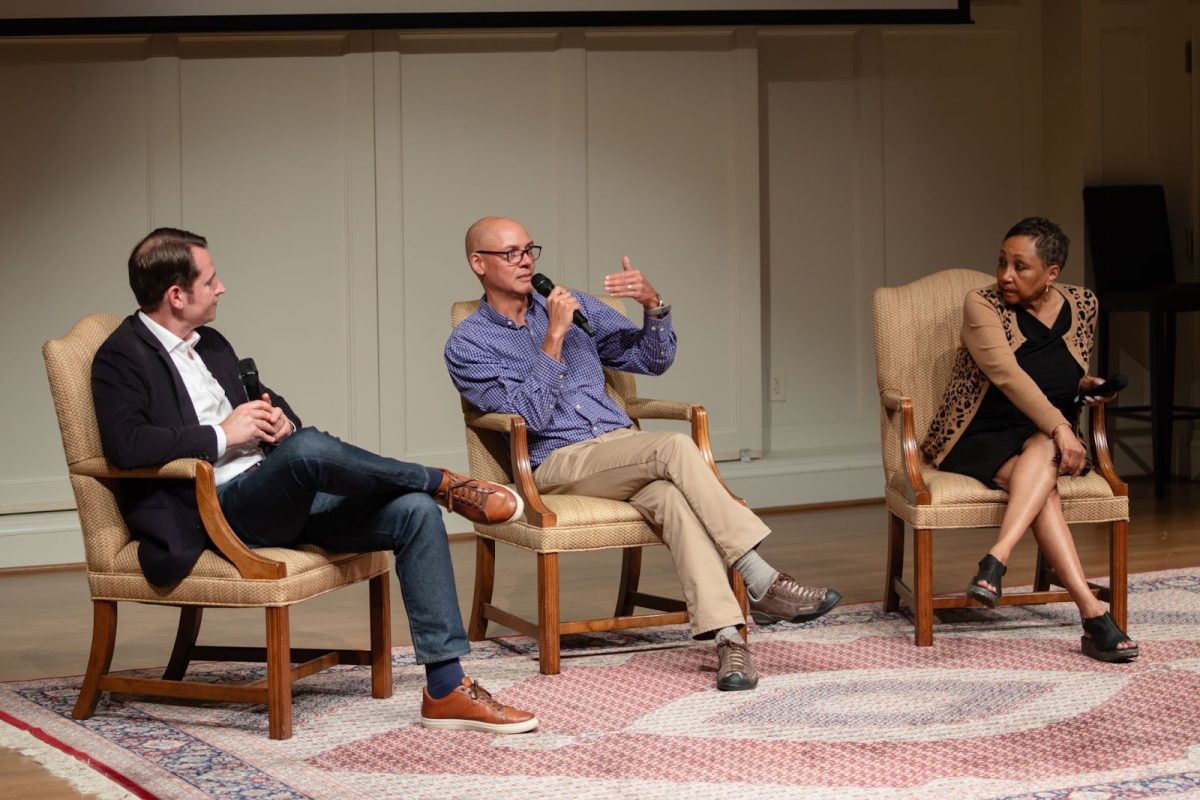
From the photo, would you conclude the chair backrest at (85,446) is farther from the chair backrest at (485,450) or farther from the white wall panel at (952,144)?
the white wall panel at (952,144)

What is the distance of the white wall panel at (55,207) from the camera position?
18.7ft

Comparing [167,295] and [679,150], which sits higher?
[679,150]

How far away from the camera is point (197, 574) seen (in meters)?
3.35

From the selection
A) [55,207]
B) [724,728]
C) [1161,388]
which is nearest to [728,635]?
[724,728]

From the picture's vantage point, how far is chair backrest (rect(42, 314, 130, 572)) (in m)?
3.44

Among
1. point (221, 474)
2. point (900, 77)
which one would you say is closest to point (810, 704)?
point (221, 474)

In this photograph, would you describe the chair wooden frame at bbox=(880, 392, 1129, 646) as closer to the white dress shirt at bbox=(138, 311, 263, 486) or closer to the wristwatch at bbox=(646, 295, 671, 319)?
the wristwatch at bbox=(646, 295, 671, 319)

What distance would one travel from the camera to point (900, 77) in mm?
7098

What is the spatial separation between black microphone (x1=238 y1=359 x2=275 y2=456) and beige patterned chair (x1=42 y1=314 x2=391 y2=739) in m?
0.26

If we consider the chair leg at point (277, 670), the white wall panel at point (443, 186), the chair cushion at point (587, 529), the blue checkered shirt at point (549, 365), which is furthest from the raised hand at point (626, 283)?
the white wall panel at point (443, 186)

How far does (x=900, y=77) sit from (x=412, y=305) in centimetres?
255

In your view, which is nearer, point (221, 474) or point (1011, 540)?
point (221, 474)

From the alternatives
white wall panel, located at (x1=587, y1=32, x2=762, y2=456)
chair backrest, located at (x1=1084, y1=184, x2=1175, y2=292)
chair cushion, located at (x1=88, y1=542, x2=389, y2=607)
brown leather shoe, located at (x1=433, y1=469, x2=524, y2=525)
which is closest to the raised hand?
brown leather shoe, located at (x1=433, y1=469, x2=524, y2=525)

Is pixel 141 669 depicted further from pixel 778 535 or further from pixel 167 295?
pixel 778 535
